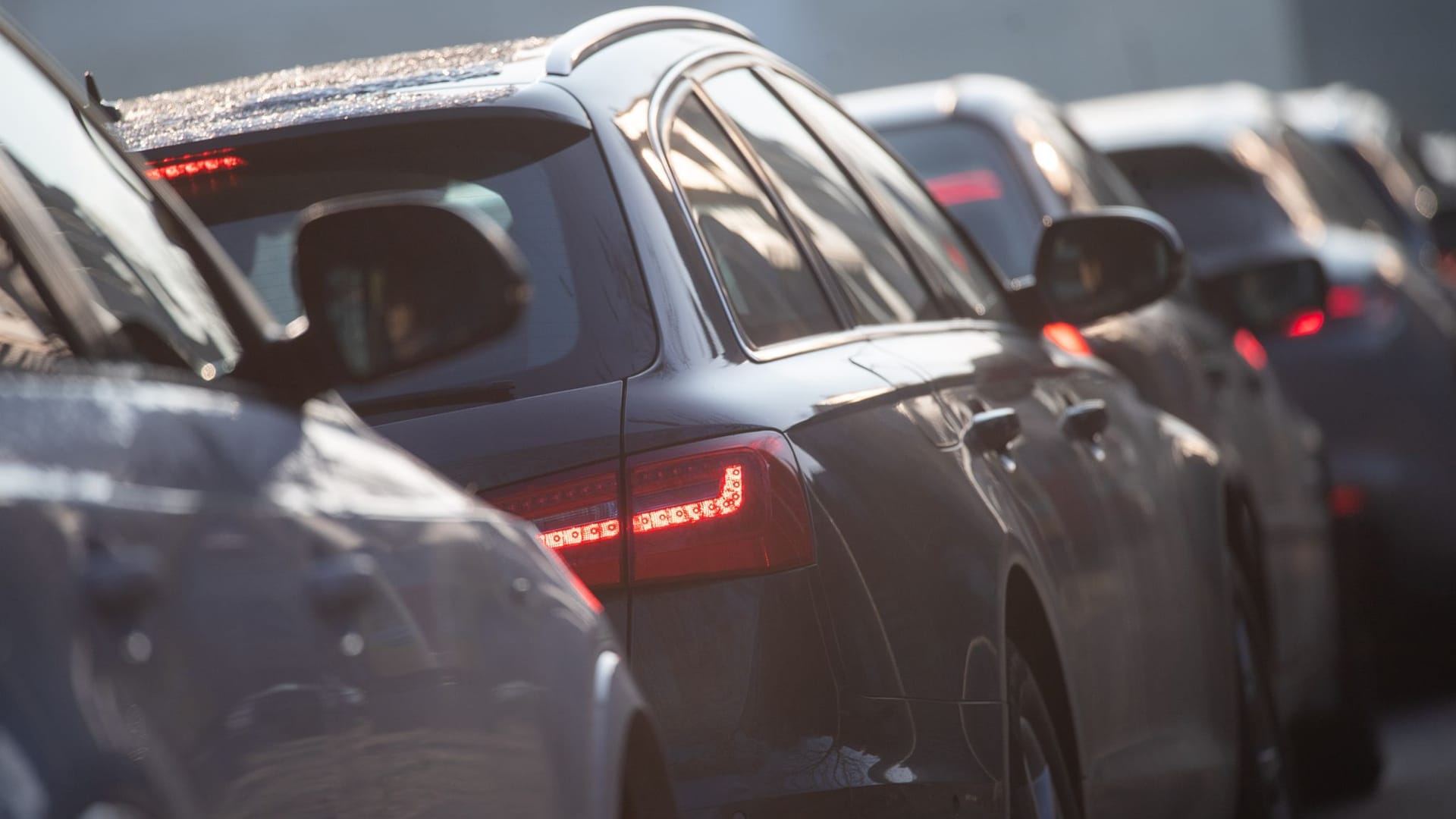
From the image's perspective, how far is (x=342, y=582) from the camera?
2.34 meters

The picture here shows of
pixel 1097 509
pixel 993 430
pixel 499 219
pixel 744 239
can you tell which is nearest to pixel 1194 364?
pixel 1097 509

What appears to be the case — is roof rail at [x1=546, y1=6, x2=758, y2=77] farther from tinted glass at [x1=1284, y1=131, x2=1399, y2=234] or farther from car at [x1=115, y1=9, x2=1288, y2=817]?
tinted glass at [x1=1284, y1=131, x2=1399, y2=234]

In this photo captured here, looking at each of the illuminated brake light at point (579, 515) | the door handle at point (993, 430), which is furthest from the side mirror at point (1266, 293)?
the illuminated brake light at point (579, 515)

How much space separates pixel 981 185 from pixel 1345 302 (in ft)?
6.66

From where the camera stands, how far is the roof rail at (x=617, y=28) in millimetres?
4168

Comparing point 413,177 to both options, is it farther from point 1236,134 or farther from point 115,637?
point 1236,134

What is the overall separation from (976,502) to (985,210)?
3.79 metres

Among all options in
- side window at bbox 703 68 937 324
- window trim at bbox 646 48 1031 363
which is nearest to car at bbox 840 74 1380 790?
window trim at bbox 646 48 1031 363

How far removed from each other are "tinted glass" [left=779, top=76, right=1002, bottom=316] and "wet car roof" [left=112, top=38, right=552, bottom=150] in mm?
846

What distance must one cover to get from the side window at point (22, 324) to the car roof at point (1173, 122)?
7138 millimetres

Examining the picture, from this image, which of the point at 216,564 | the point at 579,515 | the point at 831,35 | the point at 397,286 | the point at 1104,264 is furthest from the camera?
the point at 831,35

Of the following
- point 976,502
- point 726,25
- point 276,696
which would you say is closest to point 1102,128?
point 726,25

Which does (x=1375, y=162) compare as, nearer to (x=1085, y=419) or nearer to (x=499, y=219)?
(x=1085, y=419)

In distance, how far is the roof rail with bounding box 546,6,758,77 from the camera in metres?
4.17
